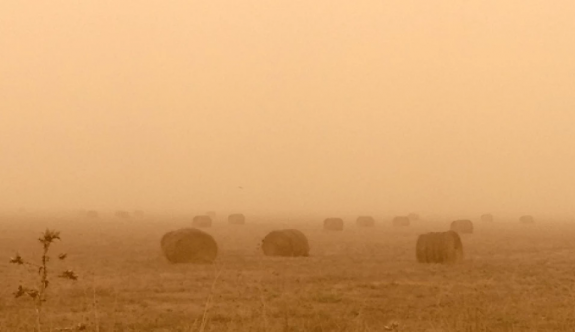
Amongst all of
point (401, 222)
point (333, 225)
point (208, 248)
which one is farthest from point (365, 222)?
point (208, 248)

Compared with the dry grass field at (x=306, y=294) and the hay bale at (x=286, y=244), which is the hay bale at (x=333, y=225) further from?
the hay bale at (x=286, y=244)

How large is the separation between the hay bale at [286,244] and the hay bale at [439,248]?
15.1ft

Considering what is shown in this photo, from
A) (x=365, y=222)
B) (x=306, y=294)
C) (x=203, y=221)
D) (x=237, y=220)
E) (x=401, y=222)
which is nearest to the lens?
(x=306, y=294)

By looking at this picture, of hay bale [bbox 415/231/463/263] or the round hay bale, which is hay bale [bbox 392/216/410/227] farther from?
hay bale [bbox 415/231/463/263]

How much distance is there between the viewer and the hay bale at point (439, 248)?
909 inches

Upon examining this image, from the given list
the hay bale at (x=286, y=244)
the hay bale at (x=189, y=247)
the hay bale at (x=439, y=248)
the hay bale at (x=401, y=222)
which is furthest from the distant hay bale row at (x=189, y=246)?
the hay bale at (x=401, y=222)

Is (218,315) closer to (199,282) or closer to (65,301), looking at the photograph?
(65,301)

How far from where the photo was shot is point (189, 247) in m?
22.9

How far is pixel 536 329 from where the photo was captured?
1071cm

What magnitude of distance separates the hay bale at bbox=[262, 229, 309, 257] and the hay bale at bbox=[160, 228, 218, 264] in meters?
3.18

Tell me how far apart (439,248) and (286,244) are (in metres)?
5.86

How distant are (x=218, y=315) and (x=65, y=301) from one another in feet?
11.9

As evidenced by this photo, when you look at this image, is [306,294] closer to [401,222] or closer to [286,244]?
[286,244]

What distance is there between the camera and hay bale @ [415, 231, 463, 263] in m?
23.1
